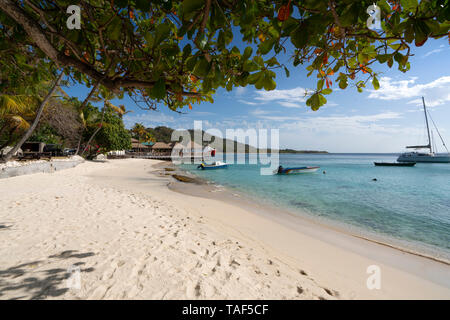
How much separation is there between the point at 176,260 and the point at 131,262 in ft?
2.05

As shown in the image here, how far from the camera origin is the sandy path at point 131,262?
2.03m

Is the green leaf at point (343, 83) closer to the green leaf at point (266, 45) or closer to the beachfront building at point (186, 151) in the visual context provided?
the green leaf at point (266, 45)

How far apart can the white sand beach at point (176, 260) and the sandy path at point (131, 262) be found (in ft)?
0.04

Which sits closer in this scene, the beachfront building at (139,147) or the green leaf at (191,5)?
the green leaf at (191,5)

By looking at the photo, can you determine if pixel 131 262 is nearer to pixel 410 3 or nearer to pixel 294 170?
pixel 410 3

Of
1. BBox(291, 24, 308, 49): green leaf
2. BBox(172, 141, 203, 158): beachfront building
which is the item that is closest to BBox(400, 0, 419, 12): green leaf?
BBox(291, 24, 308, 49): green leaf

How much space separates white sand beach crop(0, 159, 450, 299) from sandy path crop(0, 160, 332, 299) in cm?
1

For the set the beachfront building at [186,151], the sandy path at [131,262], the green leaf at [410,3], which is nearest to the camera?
the green leaf at [410,3]

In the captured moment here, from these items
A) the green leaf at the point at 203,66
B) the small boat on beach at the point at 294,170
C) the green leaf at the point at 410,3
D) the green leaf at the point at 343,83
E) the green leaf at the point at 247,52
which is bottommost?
the small boat on beach at the point at 294,170

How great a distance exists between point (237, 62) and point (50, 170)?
612 inches

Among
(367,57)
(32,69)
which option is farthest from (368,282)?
(32,69)

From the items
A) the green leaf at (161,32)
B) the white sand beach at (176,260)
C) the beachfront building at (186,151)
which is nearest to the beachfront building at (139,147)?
the beachfront building at (186,151)

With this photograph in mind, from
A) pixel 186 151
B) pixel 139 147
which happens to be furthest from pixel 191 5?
pixel 186 151

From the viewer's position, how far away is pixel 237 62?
148 cm
